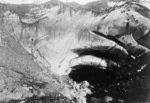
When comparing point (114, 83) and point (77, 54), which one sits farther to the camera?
point (77, 54)

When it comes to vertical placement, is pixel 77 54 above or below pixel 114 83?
above

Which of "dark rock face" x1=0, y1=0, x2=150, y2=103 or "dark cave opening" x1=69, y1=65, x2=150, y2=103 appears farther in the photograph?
"dark cave opening" x1=69, y1=65, x2=150, y2=103

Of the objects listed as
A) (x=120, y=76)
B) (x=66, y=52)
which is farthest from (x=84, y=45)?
(x=120, y=76)

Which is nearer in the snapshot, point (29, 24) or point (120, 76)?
point (120, 76)

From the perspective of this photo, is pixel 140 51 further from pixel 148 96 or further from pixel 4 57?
pixel 4 57

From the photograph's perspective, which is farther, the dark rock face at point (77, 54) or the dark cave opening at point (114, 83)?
the dark cave opening at point (114, 83)
